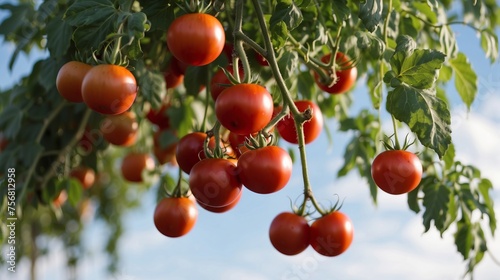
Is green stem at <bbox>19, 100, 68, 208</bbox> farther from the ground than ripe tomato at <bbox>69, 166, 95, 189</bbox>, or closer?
farther from the ground

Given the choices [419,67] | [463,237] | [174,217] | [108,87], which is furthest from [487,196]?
[108,87]

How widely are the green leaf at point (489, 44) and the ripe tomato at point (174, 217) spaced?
3.16ft

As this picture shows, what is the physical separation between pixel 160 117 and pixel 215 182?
775 mm

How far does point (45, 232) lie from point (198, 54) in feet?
17.1

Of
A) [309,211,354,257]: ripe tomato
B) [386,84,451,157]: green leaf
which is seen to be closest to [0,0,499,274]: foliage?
[386,84,451,157]: green leaf

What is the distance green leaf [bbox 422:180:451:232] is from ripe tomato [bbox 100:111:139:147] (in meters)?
0.90

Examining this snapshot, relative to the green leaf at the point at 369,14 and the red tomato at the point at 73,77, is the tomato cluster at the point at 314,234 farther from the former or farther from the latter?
the red tomato at the point at 73,77

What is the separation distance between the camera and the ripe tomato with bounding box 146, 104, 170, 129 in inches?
73.1

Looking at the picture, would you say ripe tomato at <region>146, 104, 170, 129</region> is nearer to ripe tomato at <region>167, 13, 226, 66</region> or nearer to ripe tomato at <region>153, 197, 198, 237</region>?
A: ripe tomato at <region>153, 197, 198, 237</region>

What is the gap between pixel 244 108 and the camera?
108cm

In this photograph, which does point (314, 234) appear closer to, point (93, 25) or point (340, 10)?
point (340, 10)

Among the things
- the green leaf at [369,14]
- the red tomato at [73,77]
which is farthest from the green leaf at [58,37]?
the green leaf at [369,14]

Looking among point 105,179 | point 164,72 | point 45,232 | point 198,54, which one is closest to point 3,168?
point 164,72

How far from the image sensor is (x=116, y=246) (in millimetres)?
5461
